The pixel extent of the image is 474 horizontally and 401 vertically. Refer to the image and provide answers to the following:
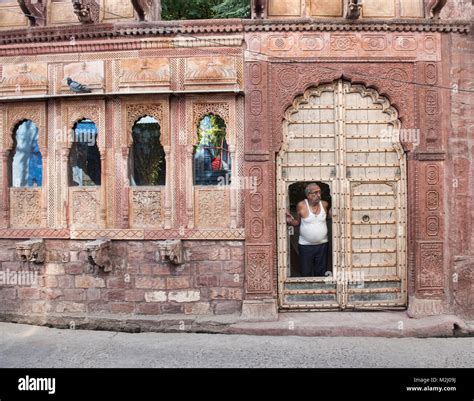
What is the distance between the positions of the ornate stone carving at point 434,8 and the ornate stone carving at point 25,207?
21.1ft

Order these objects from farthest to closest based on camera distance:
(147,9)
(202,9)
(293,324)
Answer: (202,9)
(147,9)
(293,324)

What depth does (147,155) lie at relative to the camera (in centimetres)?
621

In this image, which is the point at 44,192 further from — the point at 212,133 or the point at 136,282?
the point at 212,133

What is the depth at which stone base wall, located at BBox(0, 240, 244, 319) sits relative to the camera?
19.6ft

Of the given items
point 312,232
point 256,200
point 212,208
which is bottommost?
point 312,232

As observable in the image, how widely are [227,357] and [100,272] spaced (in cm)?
238

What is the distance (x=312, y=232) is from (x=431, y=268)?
69.7 inches

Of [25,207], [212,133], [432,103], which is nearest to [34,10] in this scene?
[25,207]

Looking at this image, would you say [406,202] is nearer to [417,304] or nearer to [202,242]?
[417,304]

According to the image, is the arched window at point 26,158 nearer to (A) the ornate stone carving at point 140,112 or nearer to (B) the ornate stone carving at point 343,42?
(A) the ornate stone carving at point 140,112

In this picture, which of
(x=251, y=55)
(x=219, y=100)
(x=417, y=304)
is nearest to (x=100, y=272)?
(x=219, y=100)

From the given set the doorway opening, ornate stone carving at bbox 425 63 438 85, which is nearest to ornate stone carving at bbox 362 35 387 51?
ornate stone carving at bbox 425 63 438 85

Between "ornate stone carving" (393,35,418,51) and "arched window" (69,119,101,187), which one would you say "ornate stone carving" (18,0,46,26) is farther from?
"ornate stone carving" (393,35,418,51)

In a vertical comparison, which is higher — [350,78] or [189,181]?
[350,78]
